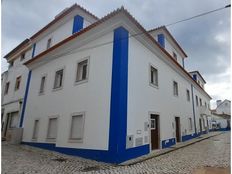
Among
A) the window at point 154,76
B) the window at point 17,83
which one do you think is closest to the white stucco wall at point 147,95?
the window at point 154,76

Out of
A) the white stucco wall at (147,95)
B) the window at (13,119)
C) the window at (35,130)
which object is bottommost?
the window at (35,130)

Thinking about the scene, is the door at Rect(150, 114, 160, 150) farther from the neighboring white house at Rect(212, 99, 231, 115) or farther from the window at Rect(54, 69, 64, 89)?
the neighboring white house at Rect(212, 99, 231, 115)

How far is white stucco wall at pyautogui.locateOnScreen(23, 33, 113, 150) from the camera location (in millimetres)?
7824

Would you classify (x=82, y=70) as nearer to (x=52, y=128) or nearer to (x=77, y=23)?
(x=52, y=128)

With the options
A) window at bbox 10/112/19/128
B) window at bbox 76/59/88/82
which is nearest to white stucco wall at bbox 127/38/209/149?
window at bbox 76/59/88/82

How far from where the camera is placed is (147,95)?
30.7 ft

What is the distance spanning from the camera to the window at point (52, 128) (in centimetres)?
1015

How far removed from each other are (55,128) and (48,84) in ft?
9.78

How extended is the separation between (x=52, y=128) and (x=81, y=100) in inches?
115

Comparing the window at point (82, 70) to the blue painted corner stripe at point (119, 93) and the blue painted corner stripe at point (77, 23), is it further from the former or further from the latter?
the blue painted corner stripe at point (77, 23)

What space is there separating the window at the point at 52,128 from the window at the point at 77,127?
170cm

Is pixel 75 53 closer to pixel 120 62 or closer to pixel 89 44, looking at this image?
pixel 89 44

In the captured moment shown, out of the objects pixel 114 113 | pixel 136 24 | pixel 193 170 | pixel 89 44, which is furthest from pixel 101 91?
pixel 193 170

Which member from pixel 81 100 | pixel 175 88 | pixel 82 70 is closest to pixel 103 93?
pixel 81 100
